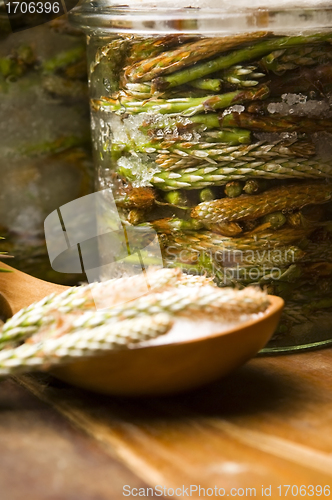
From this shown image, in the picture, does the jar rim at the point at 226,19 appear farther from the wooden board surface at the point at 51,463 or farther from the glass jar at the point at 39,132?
the wooden board surface at the point at 51,463

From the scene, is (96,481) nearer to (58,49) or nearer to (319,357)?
(319,357)

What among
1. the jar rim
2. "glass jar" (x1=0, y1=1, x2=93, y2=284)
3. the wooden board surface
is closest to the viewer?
the wooden board surface

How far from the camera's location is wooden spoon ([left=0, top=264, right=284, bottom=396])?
439mm

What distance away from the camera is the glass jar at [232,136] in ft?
1.72

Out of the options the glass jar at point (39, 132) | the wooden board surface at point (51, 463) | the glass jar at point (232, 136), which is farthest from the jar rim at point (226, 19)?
the wooden board surface at point (51, 463)

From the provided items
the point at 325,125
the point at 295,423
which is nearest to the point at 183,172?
the point at 325,125

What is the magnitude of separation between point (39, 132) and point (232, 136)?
0.30m

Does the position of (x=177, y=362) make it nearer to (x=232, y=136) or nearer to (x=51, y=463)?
(x=51, y=463)

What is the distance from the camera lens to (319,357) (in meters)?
0.59

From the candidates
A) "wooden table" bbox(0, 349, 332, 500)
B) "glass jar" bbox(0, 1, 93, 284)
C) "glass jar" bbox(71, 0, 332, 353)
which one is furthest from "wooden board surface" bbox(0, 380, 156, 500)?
"glass jar" bbox(0, 1, 93, 284)

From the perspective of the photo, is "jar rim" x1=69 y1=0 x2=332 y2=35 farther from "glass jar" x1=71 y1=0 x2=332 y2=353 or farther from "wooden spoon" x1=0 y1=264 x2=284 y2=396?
"wooden spoon" x1=0 y1=264 x2=284 y2=396

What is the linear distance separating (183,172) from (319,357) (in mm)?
229

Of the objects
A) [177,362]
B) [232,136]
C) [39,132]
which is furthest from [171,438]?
[39,132]

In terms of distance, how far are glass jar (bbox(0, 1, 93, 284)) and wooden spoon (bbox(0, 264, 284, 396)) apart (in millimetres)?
311
